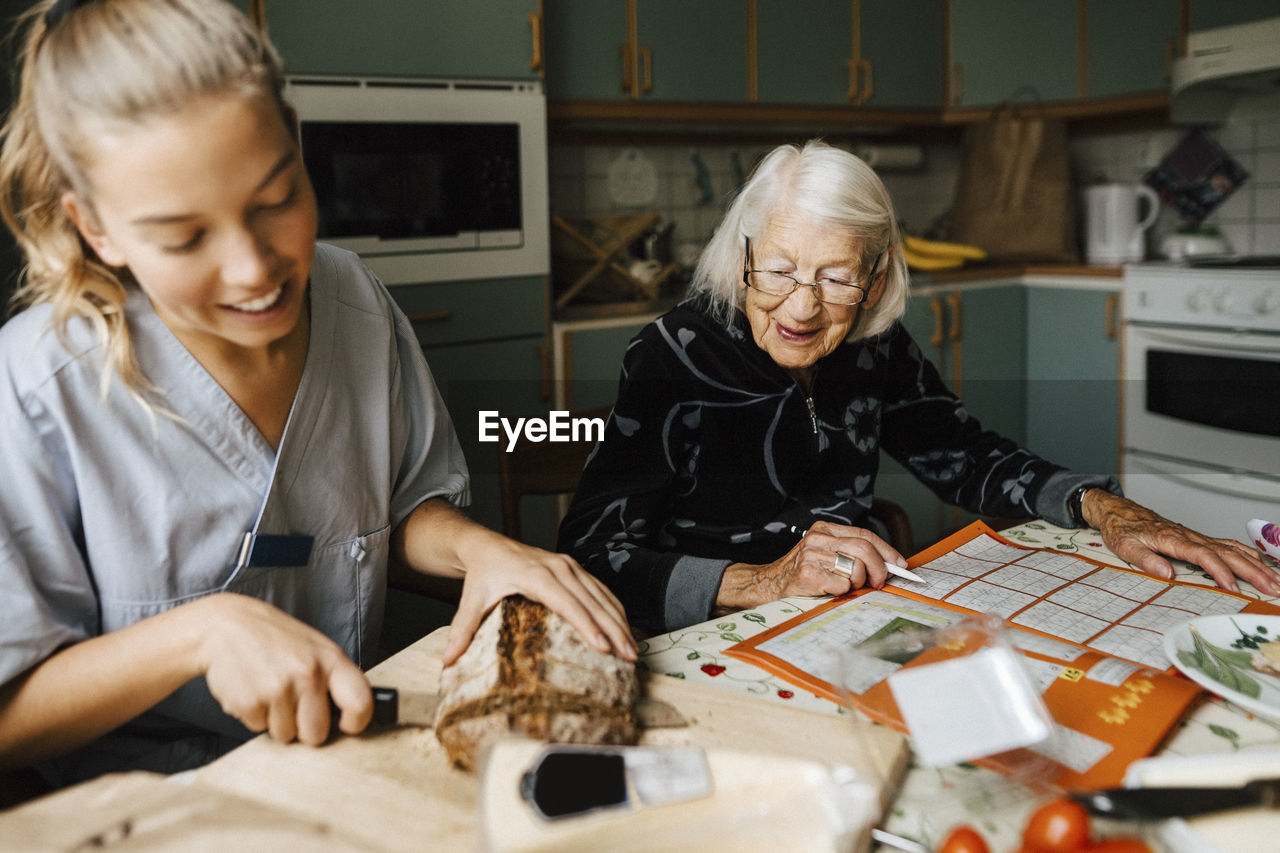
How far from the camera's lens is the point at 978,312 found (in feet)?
11.3

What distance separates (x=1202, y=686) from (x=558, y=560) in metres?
0.55

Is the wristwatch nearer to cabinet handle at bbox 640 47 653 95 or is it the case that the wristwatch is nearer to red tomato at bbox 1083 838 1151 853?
red tomato at bbox 1083 838 1151 853

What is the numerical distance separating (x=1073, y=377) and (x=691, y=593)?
269cm

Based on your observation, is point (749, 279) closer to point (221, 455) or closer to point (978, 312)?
point (221, 455)

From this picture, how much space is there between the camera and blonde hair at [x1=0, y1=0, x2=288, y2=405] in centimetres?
74

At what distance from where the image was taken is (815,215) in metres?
1.35

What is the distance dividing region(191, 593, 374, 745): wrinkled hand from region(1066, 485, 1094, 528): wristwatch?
0.95m

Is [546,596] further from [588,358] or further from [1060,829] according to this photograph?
[588,358]

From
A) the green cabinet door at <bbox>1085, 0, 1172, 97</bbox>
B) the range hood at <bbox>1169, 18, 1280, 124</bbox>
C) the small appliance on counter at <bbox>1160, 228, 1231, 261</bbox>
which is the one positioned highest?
the green cabinet door at <bbox>1085, 0, 1172, 97</bbox>

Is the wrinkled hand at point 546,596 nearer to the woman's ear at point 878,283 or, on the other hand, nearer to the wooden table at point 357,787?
the wooden table at point 357,787

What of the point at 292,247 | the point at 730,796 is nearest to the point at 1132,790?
the point at 730,796

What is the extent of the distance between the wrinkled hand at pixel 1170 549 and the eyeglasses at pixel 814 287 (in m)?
0.42

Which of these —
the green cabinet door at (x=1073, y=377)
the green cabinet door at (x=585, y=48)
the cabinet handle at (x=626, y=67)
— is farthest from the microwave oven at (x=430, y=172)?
the green cabinet door at (x=1073, y=377)

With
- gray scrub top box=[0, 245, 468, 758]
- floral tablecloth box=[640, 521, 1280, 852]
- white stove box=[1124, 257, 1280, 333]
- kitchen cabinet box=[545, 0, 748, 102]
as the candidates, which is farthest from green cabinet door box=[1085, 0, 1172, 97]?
gray scrub top box=[0, 245, 468, 758]
